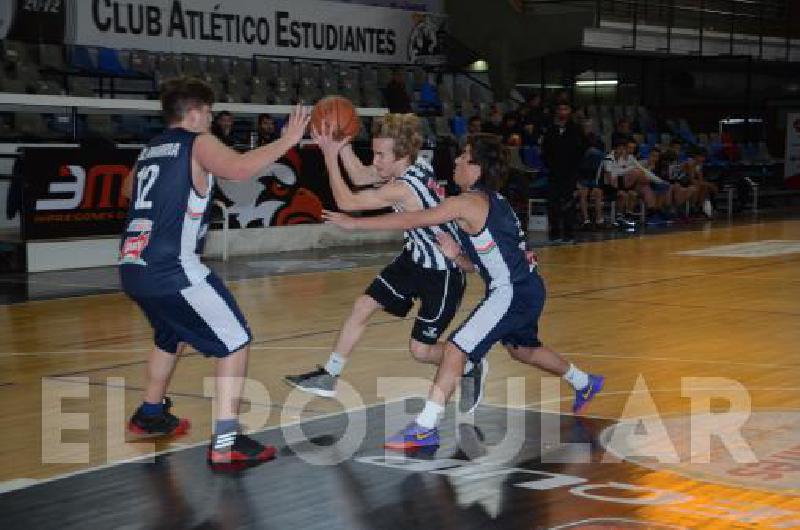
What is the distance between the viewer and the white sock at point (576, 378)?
7.00m

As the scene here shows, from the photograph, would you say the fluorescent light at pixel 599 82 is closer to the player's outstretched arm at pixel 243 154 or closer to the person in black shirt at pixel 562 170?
the person in black shirt at pixel 562 170

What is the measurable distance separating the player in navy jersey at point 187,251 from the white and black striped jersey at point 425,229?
116 cm

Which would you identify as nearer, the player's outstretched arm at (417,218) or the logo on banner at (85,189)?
the player's outstretched arm at (417,218)

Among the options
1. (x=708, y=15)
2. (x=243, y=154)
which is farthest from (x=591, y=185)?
(x=243, y=154)

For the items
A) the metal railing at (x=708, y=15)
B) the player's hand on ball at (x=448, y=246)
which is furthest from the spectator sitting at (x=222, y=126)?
the metal railing at (x=708, y=15)

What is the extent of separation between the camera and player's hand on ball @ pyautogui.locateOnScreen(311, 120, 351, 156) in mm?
6434

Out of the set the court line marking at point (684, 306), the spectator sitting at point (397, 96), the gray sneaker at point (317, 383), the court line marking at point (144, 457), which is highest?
the spectator sitting at point (397, 96)

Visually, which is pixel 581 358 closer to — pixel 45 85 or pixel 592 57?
pixel 45 85

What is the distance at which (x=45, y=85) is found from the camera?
57.2 ft

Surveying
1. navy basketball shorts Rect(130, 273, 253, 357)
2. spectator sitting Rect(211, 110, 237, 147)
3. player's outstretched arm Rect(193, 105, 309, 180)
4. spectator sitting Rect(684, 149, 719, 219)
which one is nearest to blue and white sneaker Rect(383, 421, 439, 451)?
navy basketball shorts Rect(130, 273, 253, 357)

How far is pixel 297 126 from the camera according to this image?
5707mm

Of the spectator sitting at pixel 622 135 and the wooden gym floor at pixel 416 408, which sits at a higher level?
the spectator sitting at pixel 622 135

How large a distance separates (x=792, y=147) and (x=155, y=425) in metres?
27.4

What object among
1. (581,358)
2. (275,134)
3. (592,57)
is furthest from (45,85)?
(592,57)
